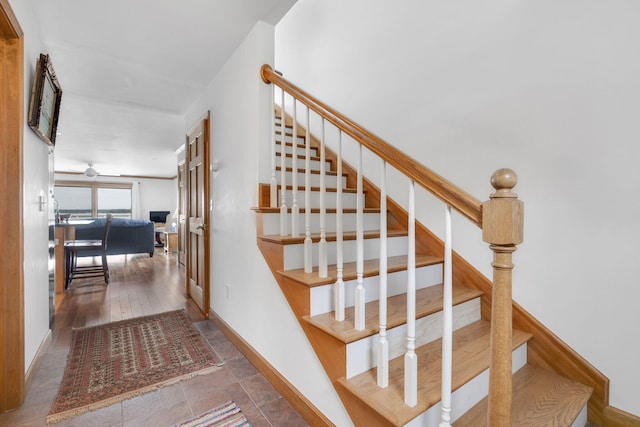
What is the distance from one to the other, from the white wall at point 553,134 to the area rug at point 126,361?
2.02 m

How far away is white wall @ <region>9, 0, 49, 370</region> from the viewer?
171 centimetres

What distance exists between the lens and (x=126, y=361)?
2074 millimetres

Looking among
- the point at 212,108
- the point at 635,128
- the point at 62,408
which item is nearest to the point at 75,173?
the point at 212,108

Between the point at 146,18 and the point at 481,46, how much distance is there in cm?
214

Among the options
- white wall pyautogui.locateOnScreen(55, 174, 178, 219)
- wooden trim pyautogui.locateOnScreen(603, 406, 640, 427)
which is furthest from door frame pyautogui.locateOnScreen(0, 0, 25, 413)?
white wall pyautogui.locateOnScreen(55, 174, 178, 219)

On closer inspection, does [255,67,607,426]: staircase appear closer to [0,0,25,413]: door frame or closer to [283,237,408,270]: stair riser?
[283,237,408,270]: stair riser

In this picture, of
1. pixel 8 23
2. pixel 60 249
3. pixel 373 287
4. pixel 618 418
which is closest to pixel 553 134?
pixel 373 287

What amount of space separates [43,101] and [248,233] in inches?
60.9

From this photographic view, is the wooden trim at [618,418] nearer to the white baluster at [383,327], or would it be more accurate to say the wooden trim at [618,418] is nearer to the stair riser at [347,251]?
the white baluster at [383,327]

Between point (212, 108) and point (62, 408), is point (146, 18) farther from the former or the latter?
point (62, 408)

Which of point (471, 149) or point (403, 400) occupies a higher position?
point (471, 149)

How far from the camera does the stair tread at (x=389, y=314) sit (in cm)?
125

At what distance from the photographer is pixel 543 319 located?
61.0 inches

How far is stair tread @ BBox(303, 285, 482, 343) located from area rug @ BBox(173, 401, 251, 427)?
62 centimetres
